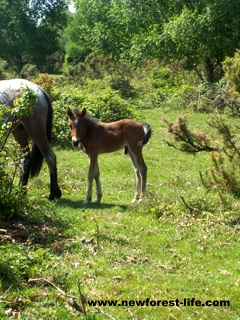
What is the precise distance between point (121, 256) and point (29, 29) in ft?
132

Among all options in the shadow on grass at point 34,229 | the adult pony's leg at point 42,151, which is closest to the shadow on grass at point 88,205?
the adult pony's leg at point 42,151

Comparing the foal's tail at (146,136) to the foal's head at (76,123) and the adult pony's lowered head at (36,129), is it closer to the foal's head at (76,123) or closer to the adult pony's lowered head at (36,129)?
the foal's head at (76,123)

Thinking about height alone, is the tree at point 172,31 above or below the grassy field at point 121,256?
above

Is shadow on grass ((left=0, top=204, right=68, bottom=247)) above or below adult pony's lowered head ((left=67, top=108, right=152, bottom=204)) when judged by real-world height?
A: below

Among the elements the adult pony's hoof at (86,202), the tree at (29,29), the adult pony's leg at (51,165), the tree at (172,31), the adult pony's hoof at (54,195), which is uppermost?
the tree at (29,29)

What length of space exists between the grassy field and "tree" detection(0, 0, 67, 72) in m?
35.3

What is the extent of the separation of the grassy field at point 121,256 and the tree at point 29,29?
35.3 m

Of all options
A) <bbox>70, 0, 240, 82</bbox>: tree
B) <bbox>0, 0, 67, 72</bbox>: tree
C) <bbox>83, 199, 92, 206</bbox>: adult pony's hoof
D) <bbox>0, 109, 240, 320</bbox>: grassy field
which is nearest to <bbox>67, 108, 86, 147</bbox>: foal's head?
<bbox>83, 199, 92, 206</bbox>: adult pony's hoof

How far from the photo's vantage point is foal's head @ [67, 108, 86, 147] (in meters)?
8.79

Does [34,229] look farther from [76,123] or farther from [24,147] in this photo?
[24,147]

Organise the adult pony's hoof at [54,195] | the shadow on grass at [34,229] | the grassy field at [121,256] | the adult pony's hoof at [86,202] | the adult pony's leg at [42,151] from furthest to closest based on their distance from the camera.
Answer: the adult pony's hoof at [54,195]
the adult pony's leg at [42,151]
the adult pony's hoof at [86,202]
the shadow on grass at [34,229]
the grassy field at [121,256]

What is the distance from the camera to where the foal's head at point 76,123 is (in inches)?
346

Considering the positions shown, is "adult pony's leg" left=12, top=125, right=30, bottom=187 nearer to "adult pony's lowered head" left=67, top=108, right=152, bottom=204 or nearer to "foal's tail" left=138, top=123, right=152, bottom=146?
"adult pony's lowered head" left=67, top=108, right=152, bottom=204

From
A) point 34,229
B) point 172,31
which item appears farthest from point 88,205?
point 172,31
